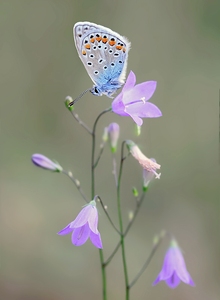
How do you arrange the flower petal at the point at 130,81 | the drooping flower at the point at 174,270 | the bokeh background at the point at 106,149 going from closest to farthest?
the flower petal at the point at 130,81 → the drooping flower at the point at 174,270 → the bokeh background at the point at 106,149

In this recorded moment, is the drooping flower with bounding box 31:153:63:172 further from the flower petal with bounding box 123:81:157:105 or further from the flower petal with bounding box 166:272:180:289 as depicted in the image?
the flower petal with bounding box 166:272:180:289

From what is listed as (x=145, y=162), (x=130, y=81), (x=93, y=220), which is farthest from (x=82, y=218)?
(x=130, y=81)

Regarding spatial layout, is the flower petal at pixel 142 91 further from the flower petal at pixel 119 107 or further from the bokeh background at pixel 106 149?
the bokeh background at pixel 106 149

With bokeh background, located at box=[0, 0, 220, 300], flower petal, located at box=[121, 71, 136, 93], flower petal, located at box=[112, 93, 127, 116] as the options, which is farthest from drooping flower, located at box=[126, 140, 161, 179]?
bokeh background, located at box=[0, 0, 220, 300]

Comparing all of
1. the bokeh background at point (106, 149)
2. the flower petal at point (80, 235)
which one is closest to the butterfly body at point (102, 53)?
the flower petal at point (80, 235)

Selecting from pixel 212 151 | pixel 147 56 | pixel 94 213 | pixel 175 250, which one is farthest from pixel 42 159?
pixel 147 56

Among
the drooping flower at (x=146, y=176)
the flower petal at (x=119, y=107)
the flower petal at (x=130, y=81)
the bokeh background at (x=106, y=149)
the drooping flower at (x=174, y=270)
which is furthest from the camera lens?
the bokeh background at (x=106, y=149)

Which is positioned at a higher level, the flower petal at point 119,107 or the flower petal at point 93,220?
the flower petal at point 119,107
